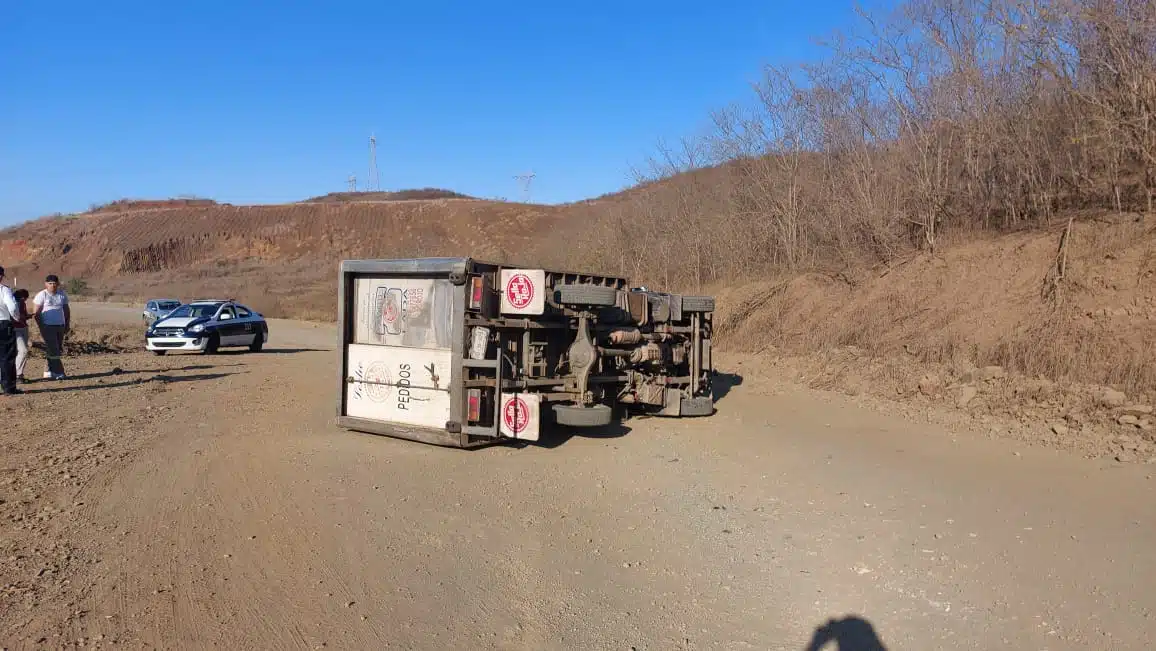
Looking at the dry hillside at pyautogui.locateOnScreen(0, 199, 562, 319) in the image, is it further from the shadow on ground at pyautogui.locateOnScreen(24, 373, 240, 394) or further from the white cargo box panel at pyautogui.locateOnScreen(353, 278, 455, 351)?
the white cargo box panel at pyautogui.locateOnScreen(353, 278, 455, 351)

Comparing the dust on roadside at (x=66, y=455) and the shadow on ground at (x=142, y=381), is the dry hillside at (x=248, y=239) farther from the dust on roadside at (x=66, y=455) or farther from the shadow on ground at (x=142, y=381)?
the dust on roadside at (x=66, y=455)

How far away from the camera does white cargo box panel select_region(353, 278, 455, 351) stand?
30.2 ft

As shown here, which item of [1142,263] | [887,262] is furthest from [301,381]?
[1142,263]

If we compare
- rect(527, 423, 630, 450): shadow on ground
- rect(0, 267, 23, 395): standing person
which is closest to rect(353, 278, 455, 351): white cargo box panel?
rect(527, 423, 630, 450): shadow on ground

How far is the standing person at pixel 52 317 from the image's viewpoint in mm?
13641

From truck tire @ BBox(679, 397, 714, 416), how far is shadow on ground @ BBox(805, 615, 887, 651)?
6.47 meters

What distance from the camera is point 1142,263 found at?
1088cm

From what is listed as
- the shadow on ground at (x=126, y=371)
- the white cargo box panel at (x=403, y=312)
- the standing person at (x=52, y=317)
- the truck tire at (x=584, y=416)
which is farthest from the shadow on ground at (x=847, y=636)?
the shadow on ground at (x=126, y=371)

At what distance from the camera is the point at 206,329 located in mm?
21250

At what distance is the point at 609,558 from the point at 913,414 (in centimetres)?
695

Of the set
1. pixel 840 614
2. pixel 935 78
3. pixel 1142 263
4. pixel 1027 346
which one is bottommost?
pixel 840 614

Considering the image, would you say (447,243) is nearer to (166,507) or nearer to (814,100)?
(814,100)

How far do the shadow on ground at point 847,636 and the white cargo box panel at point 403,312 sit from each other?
5524 mm

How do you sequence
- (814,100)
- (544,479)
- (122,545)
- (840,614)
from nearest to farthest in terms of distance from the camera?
(840,614) → (122,545) → (544,479) → (814,100)
